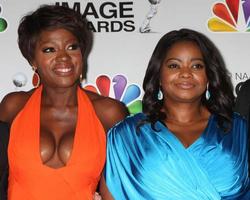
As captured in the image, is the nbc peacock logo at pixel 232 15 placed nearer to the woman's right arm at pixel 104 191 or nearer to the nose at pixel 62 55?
the nose at pixel 62 55

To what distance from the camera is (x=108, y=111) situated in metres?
1.77

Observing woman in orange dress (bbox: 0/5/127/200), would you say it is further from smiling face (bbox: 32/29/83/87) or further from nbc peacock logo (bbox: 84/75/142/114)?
nbc peacock logo (bbox: 84/75/142/114)

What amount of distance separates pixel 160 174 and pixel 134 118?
0.22 metres

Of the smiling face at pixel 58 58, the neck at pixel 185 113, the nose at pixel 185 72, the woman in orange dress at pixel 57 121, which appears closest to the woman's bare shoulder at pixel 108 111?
the woman in orange dress at pixel 57 121

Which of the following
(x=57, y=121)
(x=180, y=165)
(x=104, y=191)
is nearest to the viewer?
(x=180, y=165)

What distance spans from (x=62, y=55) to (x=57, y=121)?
0.82 feet

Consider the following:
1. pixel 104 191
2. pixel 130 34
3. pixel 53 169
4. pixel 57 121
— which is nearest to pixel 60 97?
pixel 57 121

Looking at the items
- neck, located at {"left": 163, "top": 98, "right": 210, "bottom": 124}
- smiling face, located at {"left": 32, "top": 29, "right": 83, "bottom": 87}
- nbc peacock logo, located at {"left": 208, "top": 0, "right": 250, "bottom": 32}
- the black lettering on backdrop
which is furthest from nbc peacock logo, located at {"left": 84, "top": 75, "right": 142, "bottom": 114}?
neck, located at {"left": 163, "top": 98, "right": 210, "bottom": 124}

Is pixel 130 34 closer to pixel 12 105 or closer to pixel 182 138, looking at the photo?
pixel 12 105

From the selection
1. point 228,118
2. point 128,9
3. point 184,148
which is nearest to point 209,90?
point 228,118

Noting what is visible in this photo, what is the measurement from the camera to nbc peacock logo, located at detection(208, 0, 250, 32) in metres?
2.28

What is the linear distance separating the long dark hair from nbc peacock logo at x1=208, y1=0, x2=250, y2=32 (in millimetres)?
738

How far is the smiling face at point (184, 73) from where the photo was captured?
1.47 m

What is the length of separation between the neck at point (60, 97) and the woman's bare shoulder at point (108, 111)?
0.21 ft
